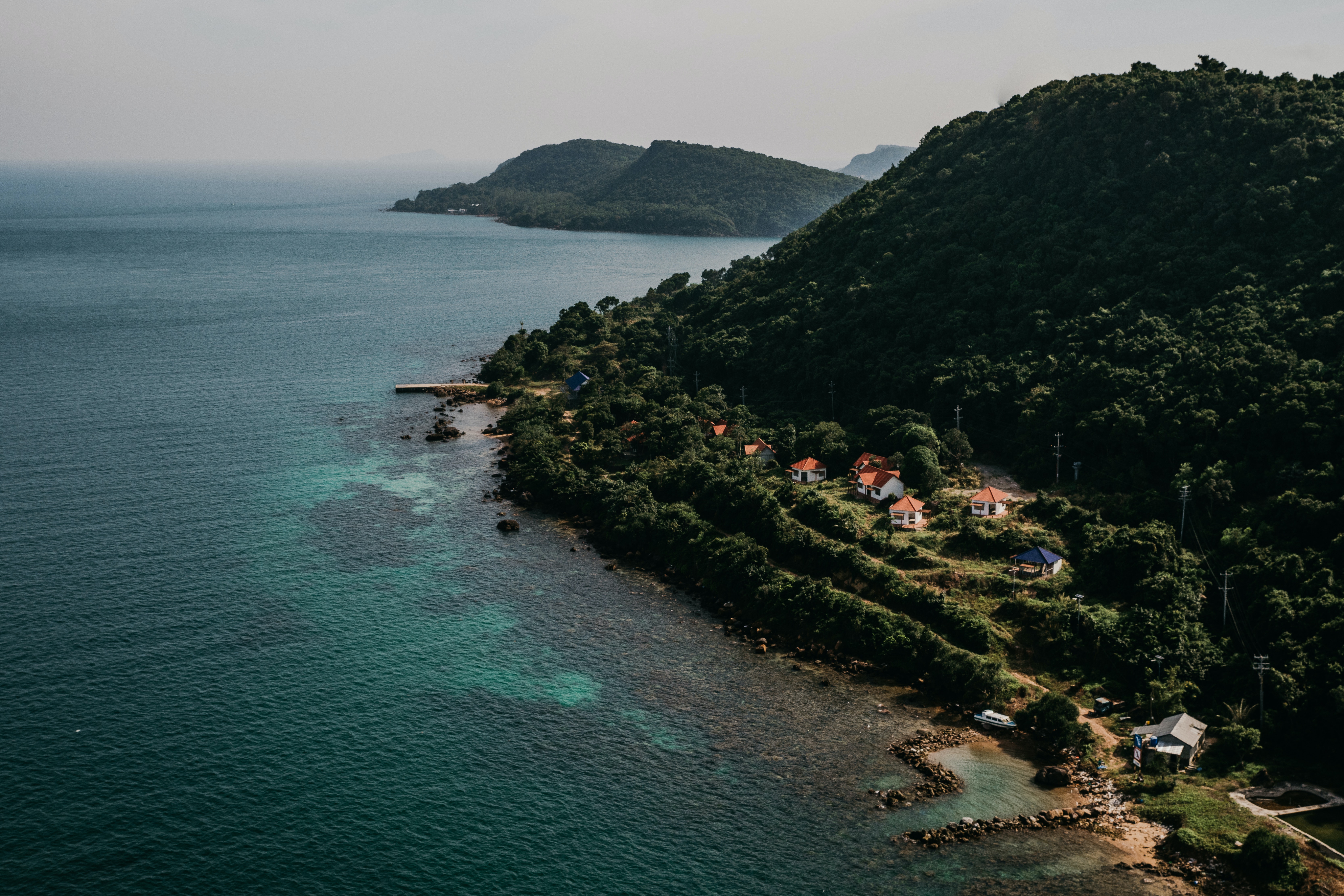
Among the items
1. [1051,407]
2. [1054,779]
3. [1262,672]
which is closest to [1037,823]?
[1054,779]

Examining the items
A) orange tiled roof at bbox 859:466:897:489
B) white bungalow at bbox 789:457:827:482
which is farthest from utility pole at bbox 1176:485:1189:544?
white bungalow at bbox 789:457:827:482

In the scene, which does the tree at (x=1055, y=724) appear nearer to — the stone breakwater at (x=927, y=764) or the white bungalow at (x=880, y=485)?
the stone breakwater at (x=927, y=764)

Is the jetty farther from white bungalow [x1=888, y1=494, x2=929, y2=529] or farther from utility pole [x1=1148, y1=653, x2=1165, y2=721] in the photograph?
utility pole [x1=1148, y1=653, x2=1165, y2=721]

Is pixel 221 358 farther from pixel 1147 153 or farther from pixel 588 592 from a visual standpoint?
pixel 1147 153

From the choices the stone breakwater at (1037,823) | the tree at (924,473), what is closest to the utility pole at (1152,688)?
the stone breakwater at (1037,823)

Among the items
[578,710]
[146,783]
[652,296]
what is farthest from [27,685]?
[652,296]

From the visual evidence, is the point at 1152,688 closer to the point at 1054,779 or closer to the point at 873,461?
the point at 1054,779
